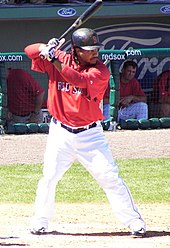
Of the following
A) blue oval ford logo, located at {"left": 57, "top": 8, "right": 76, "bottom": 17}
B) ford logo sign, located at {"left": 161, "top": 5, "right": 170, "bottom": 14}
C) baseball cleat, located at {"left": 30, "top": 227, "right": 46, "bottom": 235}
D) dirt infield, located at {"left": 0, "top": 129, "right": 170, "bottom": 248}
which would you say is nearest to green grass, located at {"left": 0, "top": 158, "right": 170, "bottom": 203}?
dirt infield, located at {"left": 0, "top": 129, "right": 170, "bottom": 248}

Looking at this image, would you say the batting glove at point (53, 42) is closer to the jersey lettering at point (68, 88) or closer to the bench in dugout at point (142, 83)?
the jersey lettering at point (68, 88)

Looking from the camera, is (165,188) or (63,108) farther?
(165,188)

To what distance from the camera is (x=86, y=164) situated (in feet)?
22.8

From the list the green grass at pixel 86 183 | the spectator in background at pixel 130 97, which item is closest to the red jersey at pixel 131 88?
the spectator in background at pixel 130 97

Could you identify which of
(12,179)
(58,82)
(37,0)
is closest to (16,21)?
(37,0)

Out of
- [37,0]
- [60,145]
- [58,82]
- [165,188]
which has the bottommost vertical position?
[165,188]

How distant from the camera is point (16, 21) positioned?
13.9 metres

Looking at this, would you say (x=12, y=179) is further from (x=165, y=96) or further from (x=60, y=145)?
(x=165, y=96)

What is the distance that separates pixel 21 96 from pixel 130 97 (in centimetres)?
170

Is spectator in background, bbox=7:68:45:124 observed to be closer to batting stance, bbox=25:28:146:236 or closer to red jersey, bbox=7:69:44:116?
red jersey, bbox=7:69:44:116

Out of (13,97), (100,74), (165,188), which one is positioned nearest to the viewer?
(100,74)

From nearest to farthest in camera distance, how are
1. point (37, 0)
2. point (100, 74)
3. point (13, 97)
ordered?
point (100, 74) → point (13, 97) → point (37, 0)

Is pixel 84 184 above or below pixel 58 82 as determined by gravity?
below

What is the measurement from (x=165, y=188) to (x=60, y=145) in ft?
9.36
